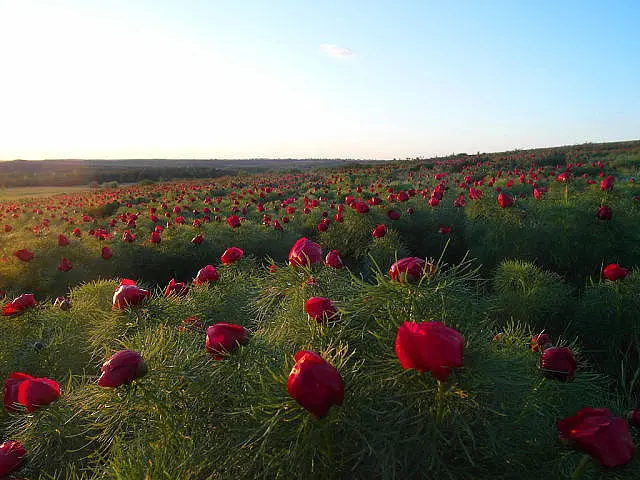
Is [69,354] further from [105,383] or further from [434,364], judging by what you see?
[434,364]

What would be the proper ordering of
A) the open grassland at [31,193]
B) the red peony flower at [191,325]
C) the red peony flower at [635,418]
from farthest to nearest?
the open grassland at [31,193]
the red peony flower at [191,325]
the red peony flower at [635,418]

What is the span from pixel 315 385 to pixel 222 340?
20.1 inches

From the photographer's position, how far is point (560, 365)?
70.0 inches

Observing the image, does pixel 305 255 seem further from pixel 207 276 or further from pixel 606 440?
pixel 606 440

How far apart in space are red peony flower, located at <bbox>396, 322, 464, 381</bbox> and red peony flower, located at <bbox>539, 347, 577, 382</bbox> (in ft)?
2.98

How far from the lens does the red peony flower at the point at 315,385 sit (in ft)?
3.74

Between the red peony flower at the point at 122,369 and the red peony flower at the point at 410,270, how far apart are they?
0.95 meters

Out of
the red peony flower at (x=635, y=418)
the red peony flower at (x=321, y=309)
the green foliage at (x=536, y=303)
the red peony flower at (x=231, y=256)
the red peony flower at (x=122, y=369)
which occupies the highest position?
the red peony flower at (x=321, y=309)

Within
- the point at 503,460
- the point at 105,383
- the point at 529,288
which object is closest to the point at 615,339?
the point at 529,288

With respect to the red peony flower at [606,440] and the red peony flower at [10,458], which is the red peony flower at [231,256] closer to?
the red peony flower at [10,458]

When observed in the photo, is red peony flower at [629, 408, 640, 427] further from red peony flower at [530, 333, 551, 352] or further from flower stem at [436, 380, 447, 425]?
flower stem at [436, 380, 447, 425]

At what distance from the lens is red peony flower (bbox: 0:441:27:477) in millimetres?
1527

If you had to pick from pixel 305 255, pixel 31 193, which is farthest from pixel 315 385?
pixel 31 193

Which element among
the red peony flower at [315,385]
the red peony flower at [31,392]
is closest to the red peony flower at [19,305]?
the red peony flower at [31,392]
